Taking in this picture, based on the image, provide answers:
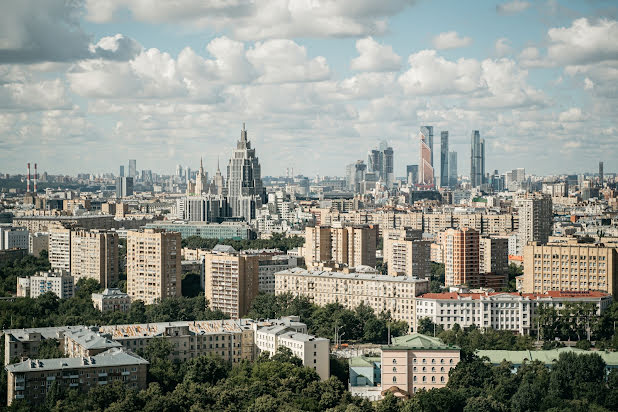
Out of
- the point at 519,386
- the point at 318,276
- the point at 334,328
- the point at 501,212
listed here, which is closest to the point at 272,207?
the point at 501,212

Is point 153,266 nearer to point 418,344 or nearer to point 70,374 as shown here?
point 418,344

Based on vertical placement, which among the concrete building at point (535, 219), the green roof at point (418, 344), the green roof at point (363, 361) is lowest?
the green roof at point (363, 361)

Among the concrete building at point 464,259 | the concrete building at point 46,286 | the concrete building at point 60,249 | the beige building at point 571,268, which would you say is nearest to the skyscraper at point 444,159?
the concrete building at point 60,249

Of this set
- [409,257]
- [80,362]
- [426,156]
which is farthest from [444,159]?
[80,362]

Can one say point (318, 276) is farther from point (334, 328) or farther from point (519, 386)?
point (519, 386)

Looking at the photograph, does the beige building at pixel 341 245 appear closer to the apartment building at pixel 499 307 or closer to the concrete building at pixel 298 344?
the apartment building at pixel 499 307

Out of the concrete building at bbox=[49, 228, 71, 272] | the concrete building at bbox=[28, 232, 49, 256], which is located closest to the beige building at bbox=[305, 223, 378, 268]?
the concrete building at bbox=[49, 228, 71, 272]
